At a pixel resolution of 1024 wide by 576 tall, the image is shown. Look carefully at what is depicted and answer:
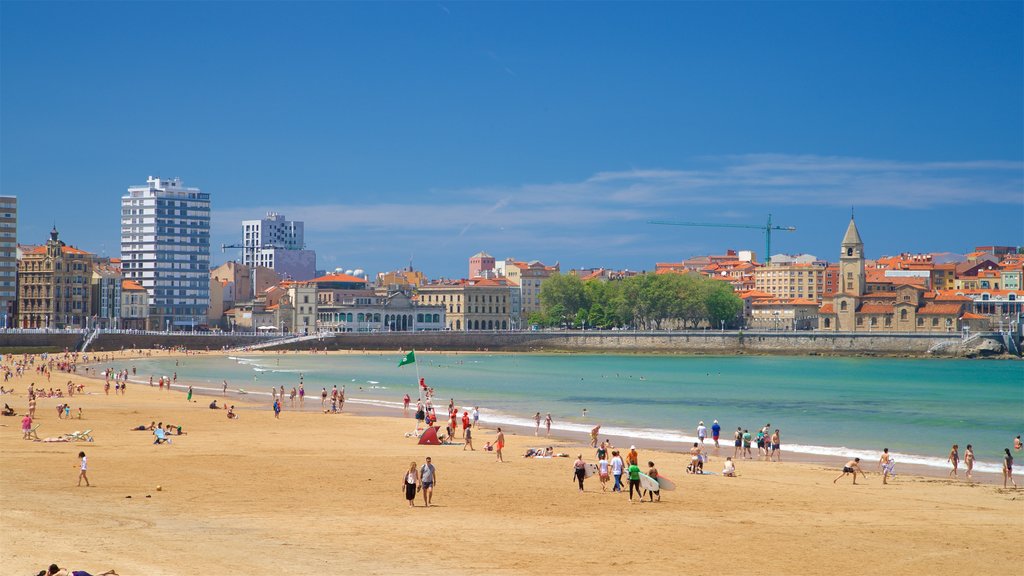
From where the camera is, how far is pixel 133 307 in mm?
124562

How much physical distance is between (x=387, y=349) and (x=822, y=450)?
3415 inches

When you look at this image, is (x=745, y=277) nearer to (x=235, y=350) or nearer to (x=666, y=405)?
(x=235, y=350)

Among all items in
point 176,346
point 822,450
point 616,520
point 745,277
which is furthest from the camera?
point 745,277

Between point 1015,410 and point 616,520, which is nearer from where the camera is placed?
point 616,520

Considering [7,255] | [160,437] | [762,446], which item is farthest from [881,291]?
[160,437]

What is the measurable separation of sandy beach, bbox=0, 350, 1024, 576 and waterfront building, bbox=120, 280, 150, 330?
10049 cm

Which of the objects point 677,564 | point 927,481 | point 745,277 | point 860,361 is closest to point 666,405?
point 927,481

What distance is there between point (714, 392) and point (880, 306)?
73032 mm

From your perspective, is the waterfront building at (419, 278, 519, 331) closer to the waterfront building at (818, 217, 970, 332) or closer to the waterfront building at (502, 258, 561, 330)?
the waterfront building at (502, 258, 561, 330)

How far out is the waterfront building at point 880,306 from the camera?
11919cm

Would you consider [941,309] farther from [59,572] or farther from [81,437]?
[59,572]

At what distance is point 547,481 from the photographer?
74.0 feet

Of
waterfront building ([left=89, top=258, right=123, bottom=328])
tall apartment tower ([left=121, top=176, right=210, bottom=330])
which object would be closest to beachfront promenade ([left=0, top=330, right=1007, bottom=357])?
waterfront building ([left=89, top=258, right=123, bottom=328])

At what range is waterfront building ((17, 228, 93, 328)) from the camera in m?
108
